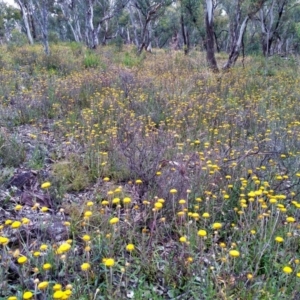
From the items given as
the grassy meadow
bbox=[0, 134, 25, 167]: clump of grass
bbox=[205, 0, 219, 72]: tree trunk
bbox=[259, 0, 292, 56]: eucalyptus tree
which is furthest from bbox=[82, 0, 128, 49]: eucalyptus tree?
bbox=[0, 134, 25, 167]: clump of grass

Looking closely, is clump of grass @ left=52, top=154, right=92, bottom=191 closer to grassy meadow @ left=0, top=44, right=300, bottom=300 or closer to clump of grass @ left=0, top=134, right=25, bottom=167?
grassy meadow @ left=0, top=44, right=300, bottom=300

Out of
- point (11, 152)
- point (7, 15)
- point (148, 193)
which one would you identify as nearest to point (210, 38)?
point (11, 152)

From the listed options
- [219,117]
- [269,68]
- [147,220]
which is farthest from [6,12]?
[147,220]

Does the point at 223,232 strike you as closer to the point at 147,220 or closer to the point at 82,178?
the point at 147,220

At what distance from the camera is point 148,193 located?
3451 mm

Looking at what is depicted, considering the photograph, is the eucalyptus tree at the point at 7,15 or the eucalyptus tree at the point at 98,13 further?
the eucalyptus tree at the point at 7,15

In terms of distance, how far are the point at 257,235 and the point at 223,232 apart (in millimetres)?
305

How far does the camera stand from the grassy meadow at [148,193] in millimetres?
2385

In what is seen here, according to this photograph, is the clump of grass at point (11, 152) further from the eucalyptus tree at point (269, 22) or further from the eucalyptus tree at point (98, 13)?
the eucalyptus tree at point (269, 22)

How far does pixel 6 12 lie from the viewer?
113ft

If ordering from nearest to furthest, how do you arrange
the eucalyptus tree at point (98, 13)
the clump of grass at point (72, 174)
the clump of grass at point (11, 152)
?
the clump of grass at point (72, 174) → the clump of grass at point (11, 152) → the eucalyptus tree at point (98, 13)

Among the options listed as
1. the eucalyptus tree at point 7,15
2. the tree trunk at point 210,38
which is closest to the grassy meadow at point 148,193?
the tree trunk at point 210,38

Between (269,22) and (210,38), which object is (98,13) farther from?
(210,38)

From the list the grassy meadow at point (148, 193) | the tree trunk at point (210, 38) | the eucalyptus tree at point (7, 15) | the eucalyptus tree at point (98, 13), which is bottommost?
the grassy meadow at point (148, 193)
